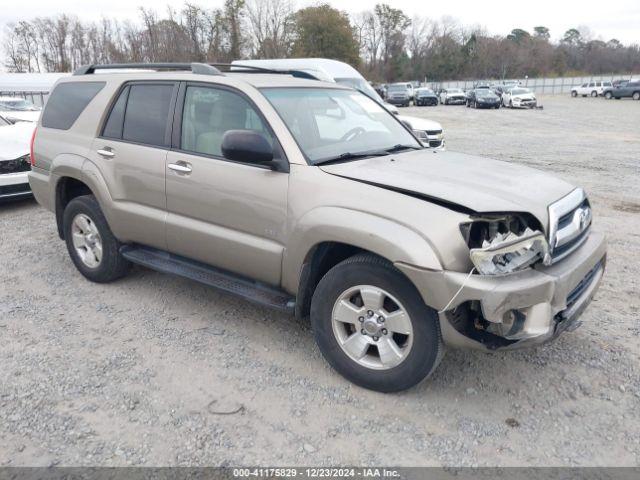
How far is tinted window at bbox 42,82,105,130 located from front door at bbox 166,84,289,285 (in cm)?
128

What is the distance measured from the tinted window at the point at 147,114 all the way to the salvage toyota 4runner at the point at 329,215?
0.06 ft

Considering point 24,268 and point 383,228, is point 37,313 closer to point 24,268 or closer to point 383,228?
point 24,268

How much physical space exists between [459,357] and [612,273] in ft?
7.65

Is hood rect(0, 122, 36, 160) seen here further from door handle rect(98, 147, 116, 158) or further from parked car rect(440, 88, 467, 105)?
parked car rect(440, 88, 467, 105)

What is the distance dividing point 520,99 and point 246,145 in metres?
36.9

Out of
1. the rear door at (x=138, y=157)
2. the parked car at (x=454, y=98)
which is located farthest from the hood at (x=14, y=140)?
the parked car at (x=454, y=98)

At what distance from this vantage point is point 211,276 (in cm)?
397

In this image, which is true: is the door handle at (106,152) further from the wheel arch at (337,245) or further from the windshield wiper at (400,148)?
the windshield wiper at (400,148)

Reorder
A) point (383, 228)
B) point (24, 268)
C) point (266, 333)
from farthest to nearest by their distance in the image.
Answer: point (24, 268)
point (266, 333)
point (383, 228)

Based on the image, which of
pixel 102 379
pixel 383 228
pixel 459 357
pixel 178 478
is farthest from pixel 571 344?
pixel 102 379

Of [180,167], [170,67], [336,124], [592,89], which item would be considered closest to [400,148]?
[336,124]

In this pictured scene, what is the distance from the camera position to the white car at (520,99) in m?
36.0

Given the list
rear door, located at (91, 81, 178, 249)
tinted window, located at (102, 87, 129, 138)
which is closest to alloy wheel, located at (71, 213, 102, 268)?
rear door, located at (91, 81, 178, 249)

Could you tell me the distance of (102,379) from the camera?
342 cm
